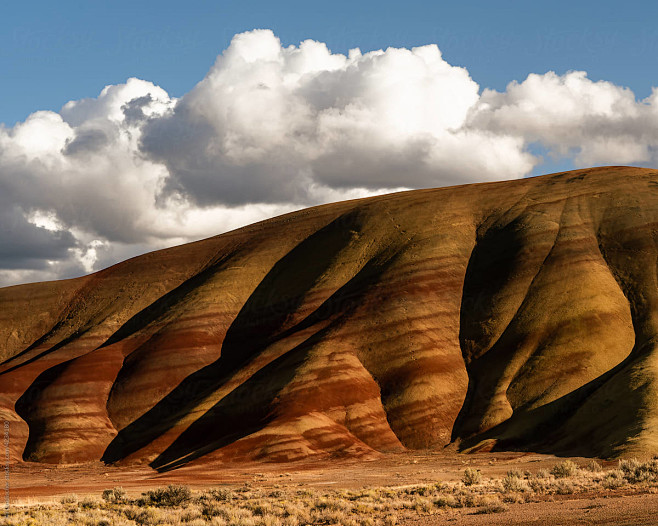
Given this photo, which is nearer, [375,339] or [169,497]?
[169,497]

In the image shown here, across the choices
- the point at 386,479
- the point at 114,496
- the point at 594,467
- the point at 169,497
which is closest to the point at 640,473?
the point at 594,467

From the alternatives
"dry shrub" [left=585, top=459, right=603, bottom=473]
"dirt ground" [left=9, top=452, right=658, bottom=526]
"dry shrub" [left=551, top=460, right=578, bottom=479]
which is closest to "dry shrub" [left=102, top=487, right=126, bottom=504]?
"dirt ground" [left=9, top=452, right=658, bottom=526]

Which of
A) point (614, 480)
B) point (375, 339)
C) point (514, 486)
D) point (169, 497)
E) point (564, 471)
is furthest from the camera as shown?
point (375, 339)

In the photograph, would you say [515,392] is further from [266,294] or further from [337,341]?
[266,294]

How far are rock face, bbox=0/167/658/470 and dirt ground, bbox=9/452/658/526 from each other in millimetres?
3888

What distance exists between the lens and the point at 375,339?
81.1 meters

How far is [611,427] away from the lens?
5981 cm

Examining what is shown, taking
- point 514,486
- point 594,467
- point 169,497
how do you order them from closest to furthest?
point 169,497, point 514,486, point 594,467

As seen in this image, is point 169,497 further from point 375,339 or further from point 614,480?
point 375,339

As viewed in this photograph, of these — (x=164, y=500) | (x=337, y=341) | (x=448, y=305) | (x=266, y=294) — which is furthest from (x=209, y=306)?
(x=164, y=500)

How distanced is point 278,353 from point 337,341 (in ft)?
23.4

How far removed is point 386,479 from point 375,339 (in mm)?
33847

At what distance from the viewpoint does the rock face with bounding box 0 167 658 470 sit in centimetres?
7019

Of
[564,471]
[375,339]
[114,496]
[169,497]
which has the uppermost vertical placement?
[375,339]
